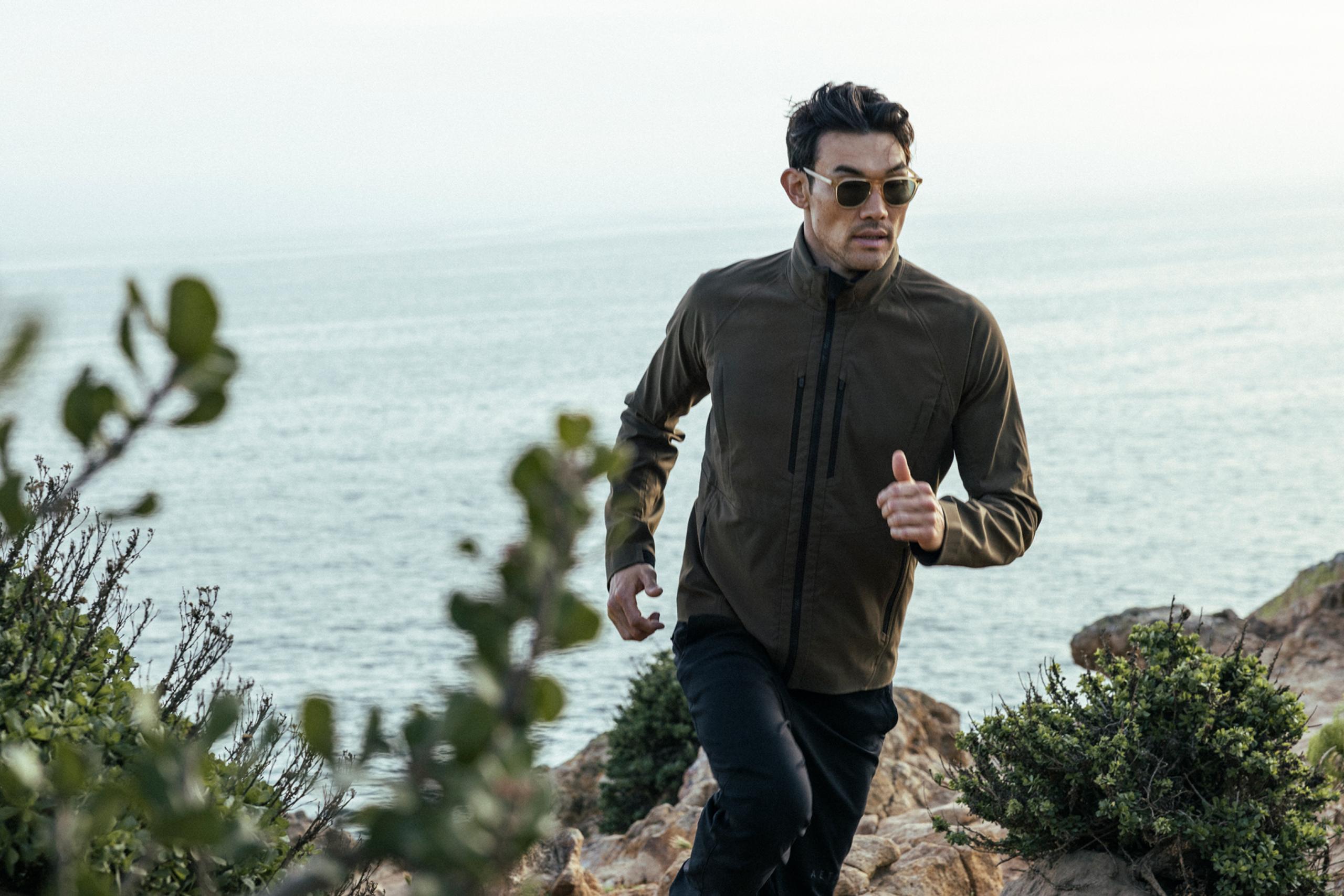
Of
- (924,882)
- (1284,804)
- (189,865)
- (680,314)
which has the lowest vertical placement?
(924,882)

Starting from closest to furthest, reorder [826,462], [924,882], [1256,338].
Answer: [826,462] → [924,882] → [1256,338]

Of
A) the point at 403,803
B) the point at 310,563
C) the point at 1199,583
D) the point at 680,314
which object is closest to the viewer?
the point at 403,803

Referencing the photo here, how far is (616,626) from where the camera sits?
439cm

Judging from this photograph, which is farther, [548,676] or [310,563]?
[310,563]

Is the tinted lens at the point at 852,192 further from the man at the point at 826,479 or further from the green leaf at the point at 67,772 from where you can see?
the green leaf at the point at 67,772

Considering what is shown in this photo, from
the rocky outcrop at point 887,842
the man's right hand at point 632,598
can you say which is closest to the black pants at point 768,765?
the man's right hand at point 632,598

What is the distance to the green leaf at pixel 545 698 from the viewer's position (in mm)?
992

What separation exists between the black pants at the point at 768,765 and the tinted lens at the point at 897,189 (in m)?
1.41

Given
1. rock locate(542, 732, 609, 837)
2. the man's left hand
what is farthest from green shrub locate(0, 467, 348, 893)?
rock locate(542, 732, 609, 837)

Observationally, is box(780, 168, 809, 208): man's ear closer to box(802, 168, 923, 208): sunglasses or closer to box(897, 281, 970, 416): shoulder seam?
box(802, 168, 923, 208): sunglasses

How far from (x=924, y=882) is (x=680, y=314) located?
2585mm

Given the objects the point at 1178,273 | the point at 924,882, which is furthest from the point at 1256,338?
the point at 924,882

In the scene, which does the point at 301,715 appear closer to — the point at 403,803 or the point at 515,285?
the point at 403,803

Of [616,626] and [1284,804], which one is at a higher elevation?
[616,626]
